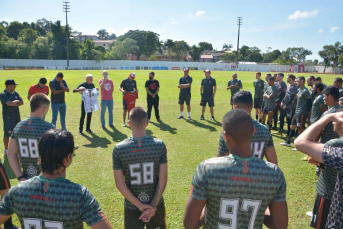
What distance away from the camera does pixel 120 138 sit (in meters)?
9.41

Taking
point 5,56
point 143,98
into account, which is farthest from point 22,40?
point 143,98

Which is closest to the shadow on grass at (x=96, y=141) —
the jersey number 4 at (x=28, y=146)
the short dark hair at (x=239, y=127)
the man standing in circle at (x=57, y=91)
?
the man standing in circle at (x=57, y=91)

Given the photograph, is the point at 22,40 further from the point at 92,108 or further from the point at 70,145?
the point at 70,145

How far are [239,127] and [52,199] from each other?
1.67 metres

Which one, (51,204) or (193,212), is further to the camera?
(193,212)

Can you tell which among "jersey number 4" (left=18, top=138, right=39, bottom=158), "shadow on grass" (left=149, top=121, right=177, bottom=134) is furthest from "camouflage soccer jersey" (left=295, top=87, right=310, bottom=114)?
"jersey number 4" (left=18, top=138, right=39, bottom=158)

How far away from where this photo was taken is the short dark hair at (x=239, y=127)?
2.09 m

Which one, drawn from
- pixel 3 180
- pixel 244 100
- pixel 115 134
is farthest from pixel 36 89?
pixel 244 100

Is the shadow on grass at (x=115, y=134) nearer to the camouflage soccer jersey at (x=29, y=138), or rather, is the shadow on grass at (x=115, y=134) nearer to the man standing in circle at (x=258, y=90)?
the camouflage soccer jersey at (x=29, y=138)

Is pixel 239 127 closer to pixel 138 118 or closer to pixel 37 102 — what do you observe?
pixel 138 118

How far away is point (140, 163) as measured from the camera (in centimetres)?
300

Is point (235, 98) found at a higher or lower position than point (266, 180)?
higher

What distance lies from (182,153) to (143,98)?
11517 mm

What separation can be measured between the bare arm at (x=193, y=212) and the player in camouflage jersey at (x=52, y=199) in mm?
709
